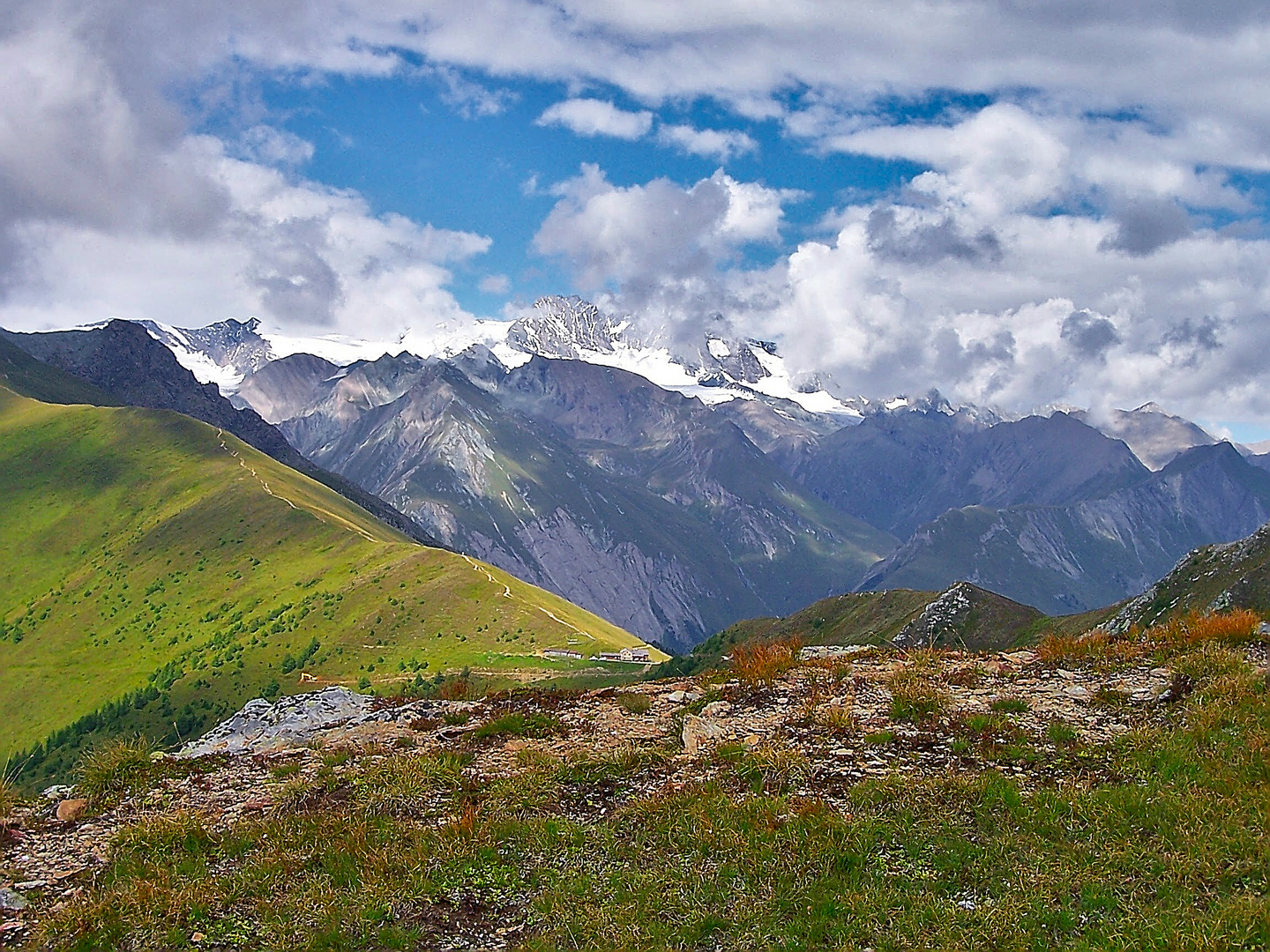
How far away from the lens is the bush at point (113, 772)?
16422 mm

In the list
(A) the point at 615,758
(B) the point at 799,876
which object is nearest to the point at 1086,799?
(B) the point at 799,876

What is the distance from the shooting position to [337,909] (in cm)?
1212

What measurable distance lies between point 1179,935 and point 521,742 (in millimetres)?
12160

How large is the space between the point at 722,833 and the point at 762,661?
29.5ft

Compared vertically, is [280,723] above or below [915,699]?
below

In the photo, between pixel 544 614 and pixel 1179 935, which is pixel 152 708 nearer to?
pixel 544 614

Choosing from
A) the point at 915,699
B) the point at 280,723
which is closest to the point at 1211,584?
the point at 915,699

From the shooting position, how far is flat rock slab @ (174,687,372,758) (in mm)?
19500

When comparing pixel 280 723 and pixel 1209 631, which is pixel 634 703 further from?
pixel 1209 631

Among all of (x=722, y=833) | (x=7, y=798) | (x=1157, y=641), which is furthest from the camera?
(x=1157, y=641)

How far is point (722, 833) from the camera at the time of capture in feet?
43.9

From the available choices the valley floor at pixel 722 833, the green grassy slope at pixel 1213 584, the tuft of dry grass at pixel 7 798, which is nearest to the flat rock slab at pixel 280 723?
the valley floor at pixel 722 833

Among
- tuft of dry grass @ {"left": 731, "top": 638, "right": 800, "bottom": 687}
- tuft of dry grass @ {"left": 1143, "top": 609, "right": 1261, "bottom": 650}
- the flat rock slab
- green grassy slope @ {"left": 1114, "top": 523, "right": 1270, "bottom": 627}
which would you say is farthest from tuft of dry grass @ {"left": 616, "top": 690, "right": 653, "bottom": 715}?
green grassy slope @ {"left": 1114, "top": 523, "right": 1270, "bottom": 627}

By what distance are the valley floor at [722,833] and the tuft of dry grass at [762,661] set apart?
7.41 ft
